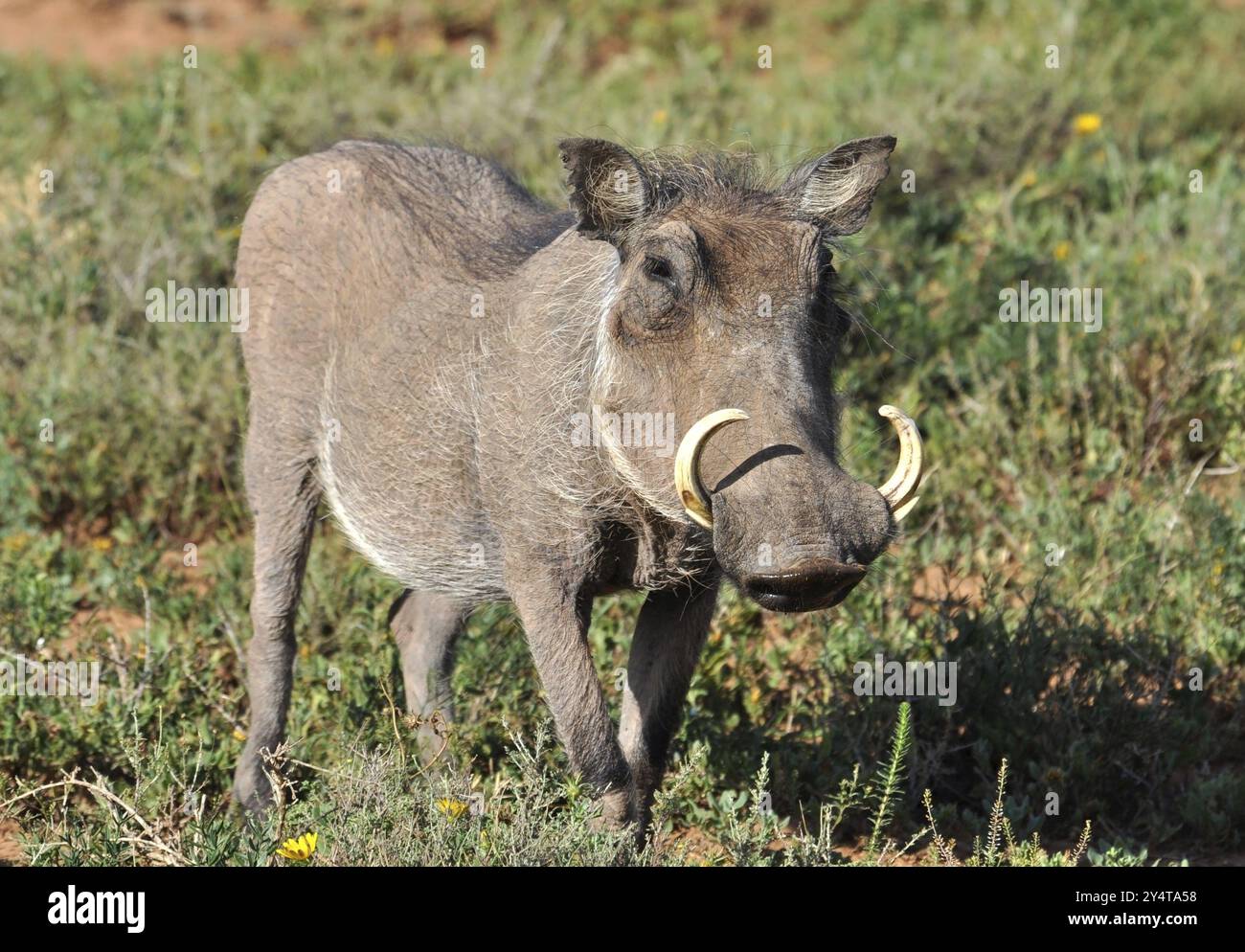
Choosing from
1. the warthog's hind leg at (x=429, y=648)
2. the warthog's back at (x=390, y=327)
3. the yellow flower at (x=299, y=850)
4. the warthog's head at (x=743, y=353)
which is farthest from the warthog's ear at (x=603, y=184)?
the warthog's hind leg at (x=429, y=648)

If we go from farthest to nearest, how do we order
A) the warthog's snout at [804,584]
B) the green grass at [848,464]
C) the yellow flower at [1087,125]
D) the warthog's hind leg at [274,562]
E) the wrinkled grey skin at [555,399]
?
the yellow flower at [1087,125] → the warthog's hind leg at [274,562] → the green grass at [848,464] → the wrinkled grey skin at [555,399] → the warthog's snout at [804,584]

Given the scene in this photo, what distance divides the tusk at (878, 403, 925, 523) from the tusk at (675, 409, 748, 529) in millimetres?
319

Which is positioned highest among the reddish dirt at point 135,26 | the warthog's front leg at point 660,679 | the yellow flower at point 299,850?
the reddish dirt at point 135,26

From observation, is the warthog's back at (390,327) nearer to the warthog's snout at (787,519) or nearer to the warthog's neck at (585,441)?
the warthog's neck at (585,441)

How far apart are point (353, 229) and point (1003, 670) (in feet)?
7.03

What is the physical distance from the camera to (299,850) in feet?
11.3

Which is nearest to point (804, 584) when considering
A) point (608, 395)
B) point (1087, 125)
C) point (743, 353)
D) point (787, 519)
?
point (787, 519)

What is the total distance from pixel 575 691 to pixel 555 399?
655mm

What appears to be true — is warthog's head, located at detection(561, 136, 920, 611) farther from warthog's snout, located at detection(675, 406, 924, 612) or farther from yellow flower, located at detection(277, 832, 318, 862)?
yellow flower, located at detection(277, 832, 318, 862)

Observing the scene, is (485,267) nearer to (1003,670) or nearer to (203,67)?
(1003,670)

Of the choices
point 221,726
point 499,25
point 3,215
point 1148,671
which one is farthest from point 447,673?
point 499,25

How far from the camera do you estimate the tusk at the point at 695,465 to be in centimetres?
326

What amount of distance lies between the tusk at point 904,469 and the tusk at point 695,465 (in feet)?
1.05

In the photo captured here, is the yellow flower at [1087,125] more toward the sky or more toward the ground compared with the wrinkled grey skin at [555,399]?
more toward the sky
